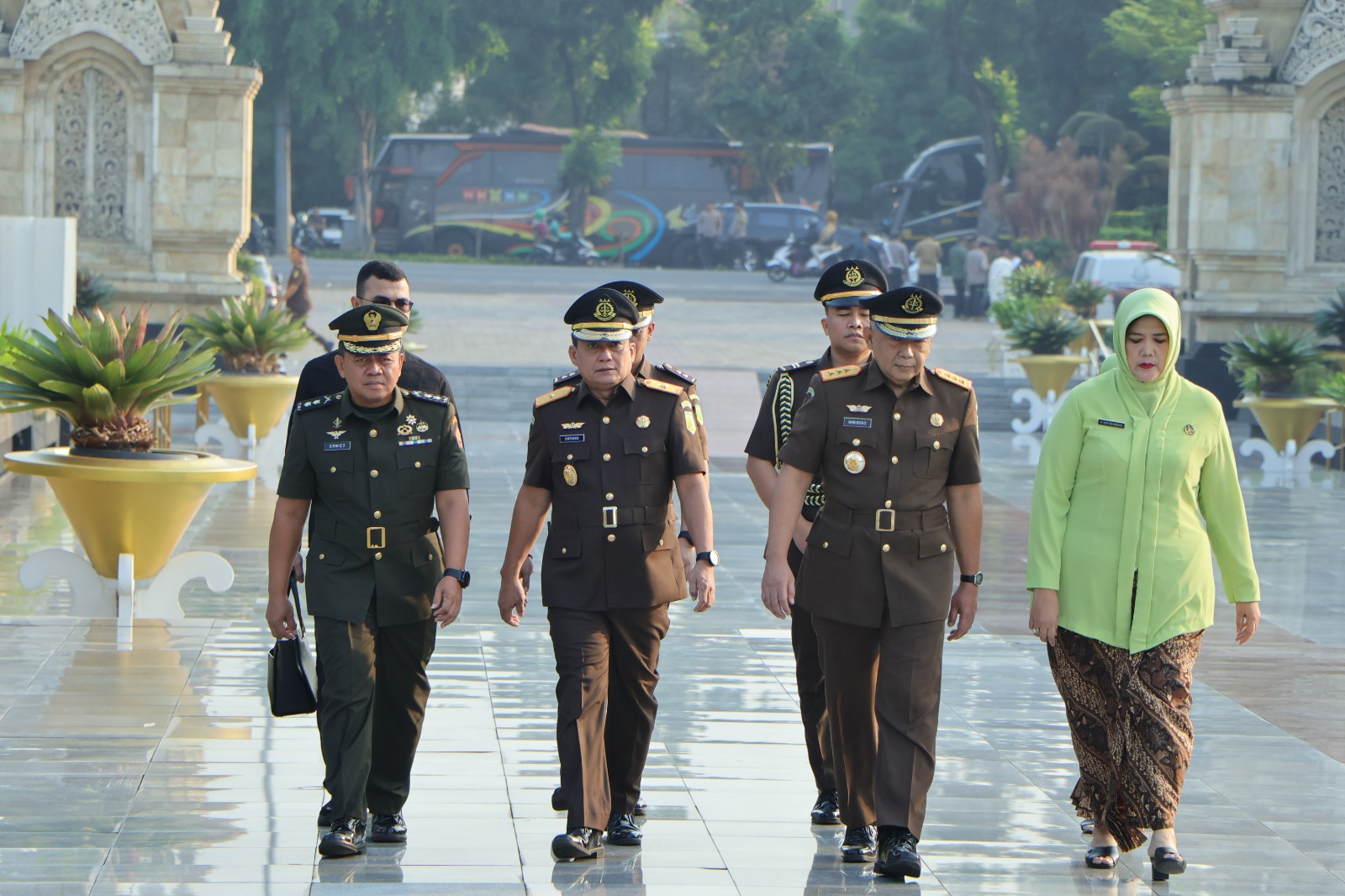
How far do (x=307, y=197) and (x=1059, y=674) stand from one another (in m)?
56.2

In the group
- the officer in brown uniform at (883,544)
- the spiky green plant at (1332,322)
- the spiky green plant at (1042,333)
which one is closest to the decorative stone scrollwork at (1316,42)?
the spiky green plant at (1332,322)

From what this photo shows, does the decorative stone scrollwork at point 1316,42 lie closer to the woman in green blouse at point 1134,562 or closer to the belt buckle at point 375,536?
the woman in green blouse at point 1134,562

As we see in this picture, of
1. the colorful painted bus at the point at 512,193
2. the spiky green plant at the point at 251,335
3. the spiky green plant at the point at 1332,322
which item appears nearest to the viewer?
the spiky green plant at the point at 251,335

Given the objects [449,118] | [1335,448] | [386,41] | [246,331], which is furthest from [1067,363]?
[449,118]

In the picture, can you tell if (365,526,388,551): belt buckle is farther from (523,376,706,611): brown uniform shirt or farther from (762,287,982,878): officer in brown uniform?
(762,287,982,878): officer in brown uniform

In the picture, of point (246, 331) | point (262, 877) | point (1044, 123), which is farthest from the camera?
point (1044, 123)

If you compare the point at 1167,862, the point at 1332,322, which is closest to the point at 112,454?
the point at 1167,862

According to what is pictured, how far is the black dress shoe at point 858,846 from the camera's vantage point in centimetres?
557

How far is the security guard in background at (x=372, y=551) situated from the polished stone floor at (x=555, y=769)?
1.00 feet

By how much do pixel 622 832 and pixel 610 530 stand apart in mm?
886

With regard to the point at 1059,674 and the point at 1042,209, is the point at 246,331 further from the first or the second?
the point at 1042,209

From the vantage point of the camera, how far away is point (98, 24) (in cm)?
1878

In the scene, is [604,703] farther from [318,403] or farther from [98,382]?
[98,382]

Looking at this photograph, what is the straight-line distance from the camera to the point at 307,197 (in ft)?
196
